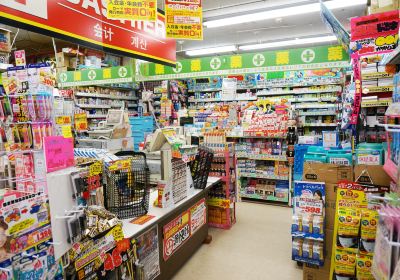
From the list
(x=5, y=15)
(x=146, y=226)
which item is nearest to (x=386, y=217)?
(x=146, y=226)

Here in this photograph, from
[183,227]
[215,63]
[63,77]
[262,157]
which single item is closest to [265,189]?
[262,157]

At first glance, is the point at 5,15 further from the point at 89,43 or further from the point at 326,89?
the point at 326,89

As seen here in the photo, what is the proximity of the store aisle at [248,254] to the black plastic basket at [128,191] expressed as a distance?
3.51 ft

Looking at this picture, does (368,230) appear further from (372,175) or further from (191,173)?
(191,173)

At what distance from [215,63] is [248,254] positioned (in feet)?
12.1

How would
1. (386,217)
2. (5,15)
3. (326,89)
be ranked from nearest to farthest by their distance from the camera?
(386,217) < (5,15) < (326,89)

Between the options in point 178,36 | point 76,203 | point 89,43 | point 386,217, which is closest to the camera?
point 386,217

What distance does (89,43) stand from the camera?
2.85 meters

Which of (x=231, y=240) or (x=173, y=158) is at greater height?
(x=173, y=158)

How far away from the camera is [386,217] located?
962 mm

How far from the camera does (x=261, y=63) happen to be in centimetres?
534

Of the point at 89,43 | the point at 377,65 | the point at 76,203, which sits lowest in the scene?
the point at 76,203

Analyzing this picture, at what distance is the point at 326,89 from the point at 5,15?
8.77 m

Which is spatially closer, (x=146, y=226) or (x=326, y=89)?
(x=146, y=226)
